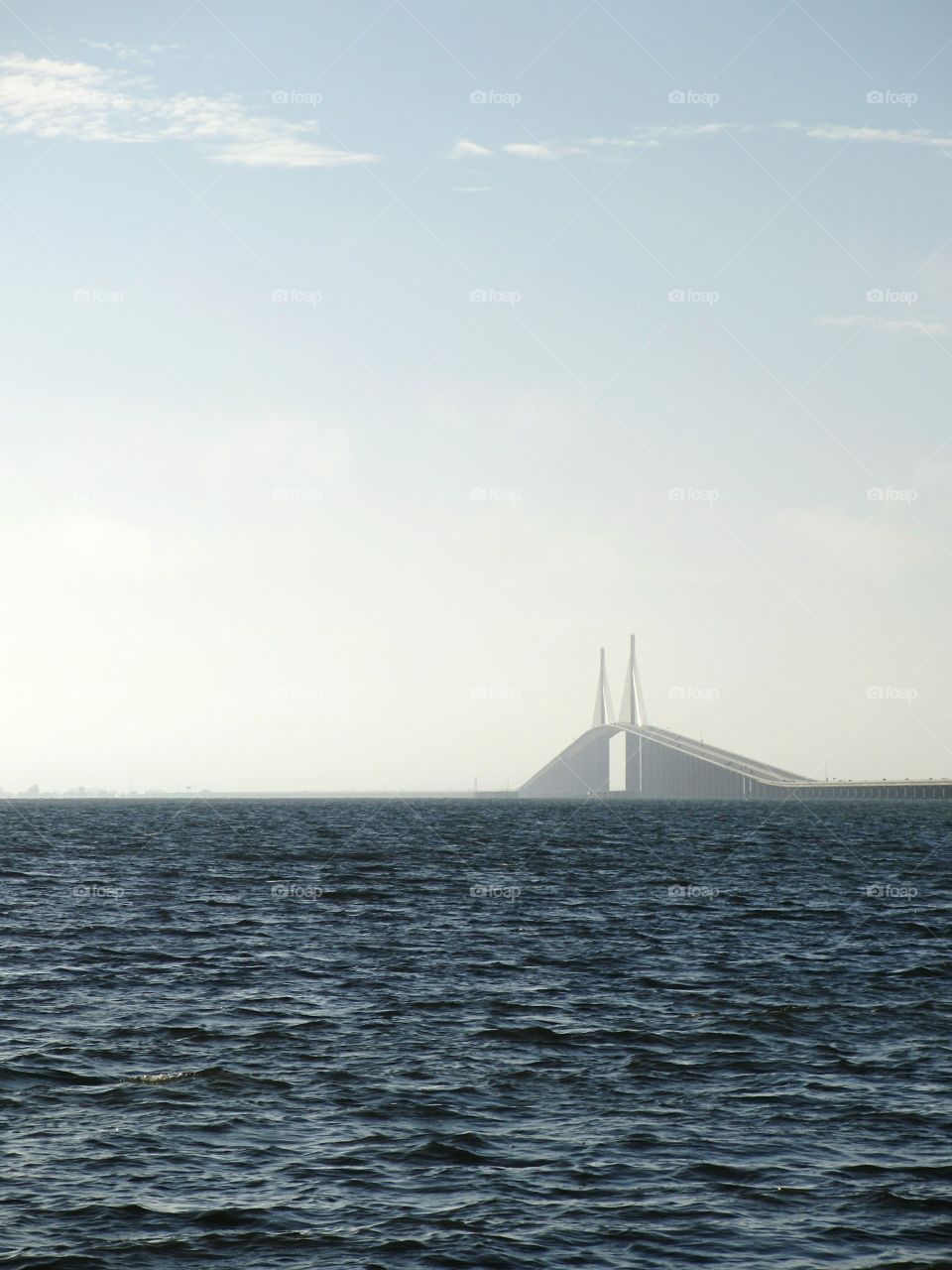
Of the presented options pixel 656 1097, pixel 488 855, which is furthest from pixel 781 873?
pixel 656 1097

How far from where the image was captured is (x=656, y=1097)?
67.1ft

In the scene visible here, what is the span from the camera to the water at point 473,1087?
14875mm

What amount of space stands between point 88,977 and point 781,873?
42.0 m

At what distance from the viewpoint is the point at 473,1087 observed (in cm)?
2097

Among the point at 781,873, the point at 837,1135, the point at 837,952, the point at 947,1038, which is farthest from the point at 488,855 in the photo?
the point at 837,1135

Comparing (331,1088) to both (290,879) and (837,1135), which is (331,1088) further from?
(290,879)

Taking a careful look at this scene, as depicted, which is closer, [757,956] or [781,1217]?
[781,1217]

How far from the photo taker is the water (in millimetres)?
14875

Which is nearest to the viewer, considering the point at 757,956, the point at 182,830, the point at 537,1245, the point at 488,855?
the point at 537,1245

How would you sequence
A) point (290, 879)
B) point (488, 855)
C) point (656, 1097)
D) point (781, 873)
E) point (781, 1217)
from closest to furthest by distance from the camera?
1. point (781, 1217)
2. point (656, 1097)
3. point (290, 879)
4. point (781, 873)
5. point (488, 855)

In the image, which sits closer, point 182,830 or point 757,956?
point 757,956

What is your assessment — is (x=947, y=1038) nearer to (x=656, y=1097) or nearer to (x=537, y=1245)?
(x=656, y=1097)

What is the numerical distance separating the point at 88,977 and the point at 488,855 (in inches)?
1979

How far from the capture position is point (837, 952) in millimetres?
35438
